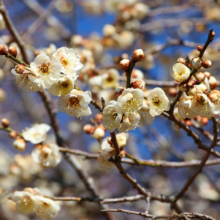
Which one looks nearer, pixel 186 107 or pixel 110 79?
pixel 186 107

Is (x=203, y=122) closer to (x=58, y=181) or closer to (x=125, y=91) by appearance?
(x=125, y=91)

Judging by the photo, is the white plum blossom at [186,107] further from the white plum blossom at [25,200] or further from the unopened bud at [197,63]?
the white plum blossom at [25,200]

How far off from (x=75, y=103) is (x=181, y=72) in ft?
1.84

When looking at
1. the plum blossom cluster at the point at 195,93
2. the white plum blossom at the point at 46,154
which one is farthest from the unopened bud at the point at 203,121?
the white plum blossom at the point at 46,154

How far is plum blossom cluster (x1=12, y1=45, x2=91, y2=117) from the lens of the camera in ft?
4.08

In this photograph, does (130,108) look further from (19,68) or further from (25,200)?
(25,200)

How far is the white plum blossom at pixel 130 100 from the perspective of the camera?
1216mm

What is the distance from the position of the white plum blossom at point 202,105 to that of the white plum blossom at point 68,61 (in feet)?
2.01

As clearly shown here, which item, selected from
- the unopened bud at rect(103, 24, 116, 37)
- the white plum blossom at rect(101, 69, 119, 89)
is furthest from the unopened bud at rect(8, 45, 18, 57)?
the unopened bud at rect(103, 24, 116, 37)

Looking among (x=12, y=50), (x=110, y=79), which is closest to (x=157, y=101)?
(x=12, y=50)

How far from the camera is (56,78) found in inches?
49.4

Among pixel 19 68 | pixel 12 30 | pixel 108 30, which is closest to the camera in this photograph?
pixel 19 68

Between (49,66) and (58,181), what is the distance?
100 inches

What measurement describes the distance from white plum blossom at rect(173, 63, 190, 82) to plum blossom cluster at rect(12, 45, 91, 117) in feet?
1.51
